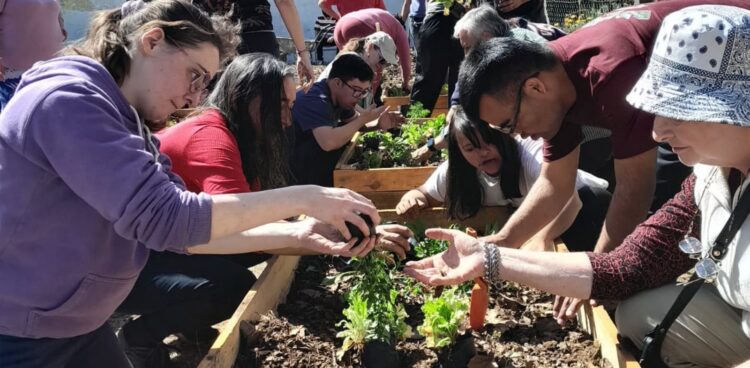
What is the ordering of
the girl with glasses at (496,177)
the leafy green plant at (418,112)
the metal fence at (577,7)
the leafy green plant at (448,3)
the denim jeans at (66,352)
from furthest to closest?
1. the metal fence at (577,7)
2. the leafy green plant at (418,112)
3. the leafy green plant at (448,3)
4. the girl with glasses at (496,177)
5. the denim jeans at (66,352)

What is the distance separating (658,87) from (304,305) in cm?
196

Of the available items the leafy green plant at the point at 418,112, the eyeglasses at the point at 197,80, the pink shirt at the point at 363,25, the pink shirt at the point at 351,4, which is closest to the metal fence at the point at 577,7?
the pink shirt at the point at 351,4

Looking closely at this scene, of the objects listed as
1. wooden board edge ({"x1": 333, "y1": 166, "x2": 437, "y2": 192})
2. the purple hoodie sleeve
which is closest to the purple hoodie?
the purple hoodie sleeve

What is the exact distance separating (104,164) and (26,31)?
170 centimetres

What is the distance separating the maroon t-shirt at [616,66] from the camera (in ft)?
7.95

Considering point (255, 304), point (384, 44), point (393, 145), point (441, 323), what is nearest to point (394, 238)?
point (441, 323)

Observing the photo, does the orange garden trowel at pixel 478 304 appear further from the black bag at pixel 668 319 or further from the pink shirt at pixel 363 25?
the pink shirt at pixel 363 25

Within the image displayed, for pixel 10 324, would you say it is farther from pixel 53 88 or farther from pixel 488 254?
pixel 488 254

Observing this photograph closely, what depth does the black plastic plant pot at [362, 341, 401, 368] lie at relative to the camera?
2.46 metres

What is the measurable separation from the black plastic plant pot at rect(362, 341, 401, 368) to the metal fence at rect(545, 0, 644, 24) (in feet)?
36.4

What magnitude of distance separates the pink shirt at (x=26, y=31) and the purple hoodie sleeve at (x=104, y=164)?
1530mm

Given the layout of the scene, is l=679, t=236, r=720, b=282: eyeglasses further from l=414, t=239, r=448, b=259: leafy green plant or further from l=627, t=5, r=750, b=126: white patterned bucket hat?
l=414, t=239, r=448, b=259: leafy green plant

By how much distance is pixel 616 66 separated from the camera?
7.94 feet

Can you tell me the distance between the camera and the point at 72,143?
4.79 ft
